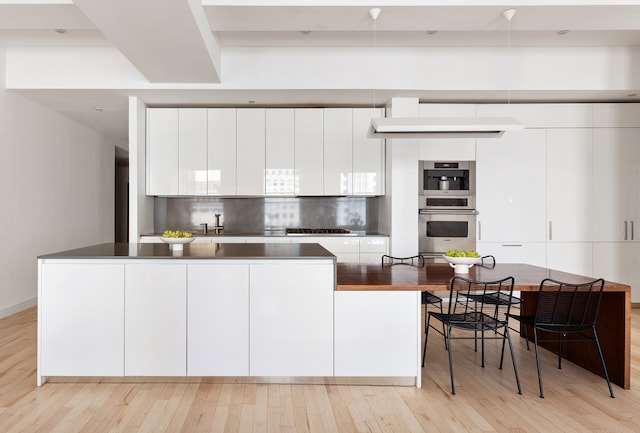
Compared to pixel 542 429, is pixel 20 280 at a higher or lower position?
higher

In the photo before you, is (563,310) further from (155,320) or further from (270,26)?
(270,26)

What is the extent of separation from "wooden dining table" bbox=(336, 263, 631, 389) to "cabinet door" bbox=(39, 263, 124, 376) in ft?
4.91

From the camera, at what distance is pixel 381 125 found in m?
3.39

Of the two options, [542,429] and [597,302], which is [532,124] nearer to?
[597,302]

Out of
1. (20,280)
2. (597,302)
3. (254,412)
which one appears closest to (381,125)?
(597,302)

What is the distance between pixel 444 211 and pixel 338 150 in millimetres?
1439

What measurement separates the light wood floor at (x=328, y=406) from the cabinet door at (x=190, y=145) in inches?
108

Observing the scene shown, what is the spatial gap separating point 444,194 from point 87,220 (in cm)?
521

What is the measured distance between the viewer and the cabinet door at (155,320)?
3.12m

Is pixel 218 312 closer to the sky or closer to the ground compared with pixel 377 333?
closer to the sky

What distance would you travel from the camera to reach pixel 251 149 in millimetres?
5660

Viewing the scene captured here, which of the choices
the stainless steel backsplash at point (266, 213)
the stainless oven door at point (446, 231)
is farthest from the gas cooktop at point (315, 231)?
the stainless oven door at point (446, 231)

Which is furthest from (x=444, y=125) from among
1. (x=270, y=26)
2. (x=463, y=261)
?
(x=270, y=26)

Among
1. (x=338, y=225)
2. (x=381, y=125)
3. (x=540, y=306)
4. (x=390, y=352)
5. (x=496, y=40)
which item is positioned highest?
(x=496, y=40)
